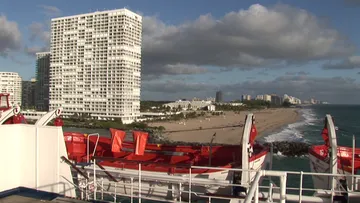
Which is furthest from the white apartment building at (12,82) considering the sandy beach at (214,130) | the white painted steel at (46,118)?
the white painted steel at (46,118)

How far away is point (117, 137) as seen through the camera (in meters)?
13.9

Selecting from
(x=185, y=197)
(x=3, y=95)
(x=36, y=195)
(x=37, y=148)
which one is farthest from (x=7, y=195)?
(x=185, y=197)

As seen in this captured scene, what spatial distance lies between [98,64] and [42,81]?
53287 mm

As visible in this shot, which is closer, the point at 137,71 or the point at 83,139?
the point at 83,139

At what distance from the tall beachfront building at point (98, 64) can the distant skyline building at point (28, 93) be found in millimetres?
46793

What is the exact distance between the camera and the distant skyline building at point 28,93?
17300cm

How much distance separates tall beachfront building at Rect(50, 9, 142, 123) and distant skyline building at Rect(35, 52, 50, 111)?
28962 millimetres

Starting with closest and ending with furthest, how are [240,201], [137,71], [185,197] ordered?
[240,201]
[185,197]
[137,71]

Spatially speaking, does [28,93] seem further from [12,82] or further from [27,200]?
[27,200]

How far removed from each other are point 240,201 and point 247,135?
1843mm

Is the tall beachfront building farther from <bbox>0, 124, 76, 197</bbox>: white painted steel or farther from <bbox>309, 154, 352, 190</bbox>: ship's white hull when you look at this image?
<bbox>0, 124, 76, 197</bbox>: white painted steel

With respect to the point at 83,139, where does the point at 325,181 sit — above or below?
below

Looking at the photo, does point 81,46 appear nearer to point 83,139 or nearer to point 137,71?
point 137,71

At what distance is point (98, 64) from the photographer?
125 meters
